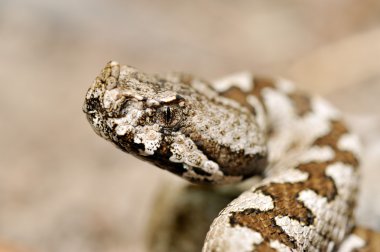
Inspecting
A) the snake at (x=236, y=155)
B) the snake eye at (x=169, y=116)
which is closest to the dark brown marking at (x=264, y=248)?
the snake at (x=236, y=155)

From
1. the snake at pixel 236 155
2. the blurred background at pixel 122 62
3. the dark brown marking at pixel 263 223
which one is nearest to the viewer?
the dark brown marking at pixel 263 223

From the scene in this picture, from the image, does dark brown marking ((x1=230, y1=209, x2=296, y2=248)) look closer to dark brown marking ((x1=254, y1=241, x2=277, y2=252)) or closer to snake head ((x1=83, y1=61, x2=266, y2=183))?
dark brown marking ((x1=254, y1=241, x2=277, y2=252))

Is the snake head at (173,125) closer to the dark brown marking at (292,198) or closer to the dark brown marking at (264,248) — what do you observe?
the dark brown marking at (292,198)

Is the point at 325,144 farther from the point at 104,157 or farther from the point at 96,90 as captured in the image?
the point at 104,157

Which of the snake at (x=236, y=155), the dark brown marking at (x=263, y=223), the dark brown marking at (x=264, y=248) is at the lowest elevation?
the dark brown marking at (x=264, y=248)

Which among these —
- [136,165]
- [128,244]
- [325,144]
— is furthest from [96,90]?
[136,165]

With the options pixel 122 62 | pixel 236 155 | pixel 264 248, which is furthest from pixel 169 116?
pixel 122 62

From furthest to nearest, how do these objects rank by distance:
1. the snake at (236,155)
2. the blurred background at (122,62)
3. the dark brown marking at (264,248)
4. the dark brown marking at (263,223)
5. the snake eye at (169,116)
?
the blurred background at (122,62) < the snake eye at (169,116) < the snake at (236,155) < the dark brown marking at (263,223) < the dark brown marking at (264,248)

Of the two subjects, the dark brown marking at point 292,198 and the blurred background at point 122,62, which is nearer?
the dark brown marking at point 292,198
